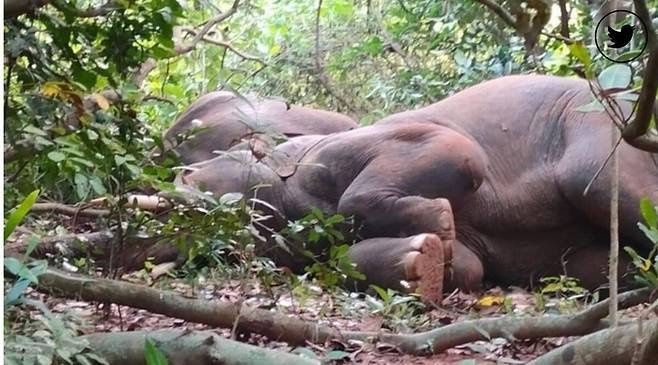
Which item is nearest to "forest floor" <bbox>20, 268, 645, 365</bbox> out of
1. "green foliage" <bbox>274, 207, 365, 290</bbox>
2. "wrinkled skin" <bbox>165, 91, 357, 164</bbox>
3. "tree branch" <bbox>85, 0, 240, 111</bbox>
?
"green foliage" <bbox>274, 207, 365, 290</bbox>

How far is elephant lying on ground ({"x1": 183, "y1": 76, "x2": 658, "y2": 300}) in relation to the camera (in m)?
3.25

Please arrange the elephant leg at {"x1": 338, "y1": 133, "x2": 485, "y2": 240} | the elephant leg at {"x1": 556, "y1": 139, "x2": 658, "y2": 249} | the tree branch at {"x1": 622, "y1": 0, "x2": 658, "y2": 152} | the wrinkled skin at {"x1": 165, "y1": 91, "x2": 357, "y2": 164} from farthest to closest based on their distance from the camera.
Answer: the wrinkled skin at {"x1": 165, "y1": 91, "x2": 357, "y2": 164}
the elephant leg at {"x1": 338, "y1": 133, "x2": 485, "y2": 240}
the elephant leg at {"x1": 556, "y1": 139, "x2": 658, "y2": 249}
the tree branch at {"x1": 622, "y1": 0, "x2": 658, "y2": 152}

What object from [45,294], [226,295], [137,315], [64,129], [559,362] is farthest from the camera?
[226,295]

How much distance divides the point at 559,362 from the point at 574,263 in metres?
1.97

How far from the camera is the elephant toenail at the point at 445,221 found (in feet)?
10.4

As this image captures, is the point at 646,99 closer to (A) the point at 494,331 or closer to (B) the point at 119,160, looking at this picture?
(A) the point at 494,331

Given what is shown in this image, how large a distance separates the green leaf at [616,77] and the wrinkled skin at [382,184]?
1.60 meters

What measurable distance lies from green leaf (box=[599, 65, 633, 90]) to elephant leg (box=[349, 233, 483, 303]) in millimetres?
1640

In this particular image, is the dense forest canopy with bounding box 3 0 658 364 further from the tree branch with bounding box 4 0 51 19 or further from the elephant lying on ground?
the elephant lying on ground

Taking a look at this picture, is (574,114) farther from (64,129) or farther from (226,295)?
(64,129)

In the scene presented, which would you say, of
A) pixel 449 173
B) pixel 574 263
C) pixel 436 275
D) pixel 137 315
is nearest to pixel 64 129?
pixel 137 315

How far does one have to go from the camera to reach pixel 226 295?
2.80m

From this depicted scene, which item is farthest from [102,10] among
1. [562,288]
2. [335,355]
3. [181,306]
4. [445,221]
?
[562,288]

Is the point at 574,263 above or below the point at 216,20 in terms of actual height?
below
